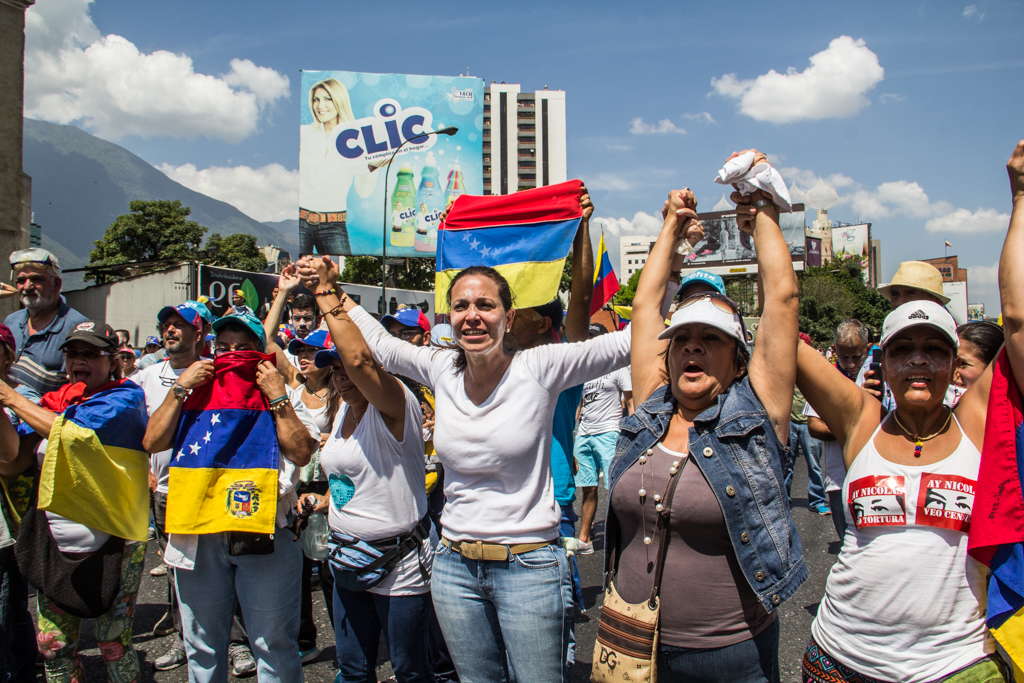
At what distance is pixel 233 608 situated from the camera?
118 inches

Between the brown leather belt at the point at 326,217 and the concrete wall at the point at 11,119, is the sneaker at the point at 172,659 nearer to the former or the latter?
the concrete wall at the point at 11,119

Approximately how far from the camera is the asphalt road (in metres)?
3.89

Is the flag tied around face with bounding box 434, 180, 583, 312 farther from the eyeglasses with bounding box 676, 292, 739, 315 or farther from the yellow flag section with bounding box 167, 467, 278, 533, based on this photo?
the yellow flag section with bounding box 167, 467, 278, 533

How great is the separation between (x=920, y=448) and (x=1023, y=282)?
23.8 inches

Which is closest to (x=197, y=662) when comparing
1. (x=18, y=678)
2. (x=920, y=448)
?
(x=18, y=678)

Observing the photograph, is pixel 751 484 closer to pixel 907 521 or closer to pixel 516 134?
pixel 907 521

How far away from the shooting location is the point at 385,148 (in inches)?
1337

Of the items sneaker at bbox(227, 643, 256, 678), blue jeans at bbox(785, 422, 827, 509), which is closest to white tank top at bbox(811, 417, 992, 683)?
sneaker at bbox(227, 643, 256, 678)

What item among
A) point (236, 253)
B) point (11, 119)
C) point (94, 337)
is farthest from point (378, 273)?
point (94, 337)

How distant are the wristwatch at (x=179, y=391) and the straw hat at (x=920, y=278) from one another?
370 centimetres

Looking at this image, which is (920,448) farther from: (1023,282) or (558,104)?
(558,104)

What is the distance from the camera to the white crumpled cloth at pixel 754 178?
2127mm

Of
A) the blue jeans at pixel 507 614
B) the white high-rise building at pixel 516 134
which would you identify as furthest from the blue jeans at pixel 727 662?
the white high-rise building at pixel 516 134

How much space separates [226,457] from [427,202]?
31.7 m
